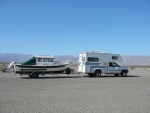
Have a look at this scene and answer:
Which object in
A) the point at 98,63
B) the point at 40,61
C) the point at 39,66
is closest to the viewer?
the point at 39,66

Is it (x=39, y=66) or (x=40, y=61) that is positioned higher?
(x=40, y=61)

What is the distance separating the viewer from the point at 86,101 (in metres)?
12.5

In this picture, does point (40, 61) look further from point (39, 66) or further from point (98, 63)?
point (98, 63)

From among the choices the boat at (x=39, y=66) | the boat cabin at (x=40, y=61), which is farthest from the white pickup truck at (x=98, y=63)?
the boat cabin at (x=40, y=61)

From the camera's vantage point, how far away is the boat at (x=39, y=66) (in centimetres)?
2852

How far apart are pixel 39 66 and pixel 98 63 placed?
666 cm

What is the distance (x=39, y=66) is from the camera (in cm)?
2912

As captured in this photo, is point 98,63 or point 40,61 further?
point 98,63

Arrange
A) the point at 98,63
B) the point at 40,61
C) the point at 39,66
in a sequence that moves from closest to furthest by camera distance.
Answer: the point at 39,66 → the point at 40,61 → the point at 98,63

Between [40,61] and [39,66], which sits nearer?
[39,66]

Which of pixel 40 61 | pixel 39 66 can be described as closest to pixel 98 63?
pixel 40 61

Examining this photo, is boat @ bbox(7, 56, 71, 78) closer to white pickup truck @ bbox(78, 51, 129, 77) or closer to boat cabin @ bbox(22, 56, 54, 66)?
boat cabin @ bbox(22, 56, 54, 66)

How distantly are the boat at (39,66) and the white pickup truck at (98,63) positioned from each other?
2.18 metres

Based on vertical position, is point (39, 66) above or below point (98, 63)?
below
